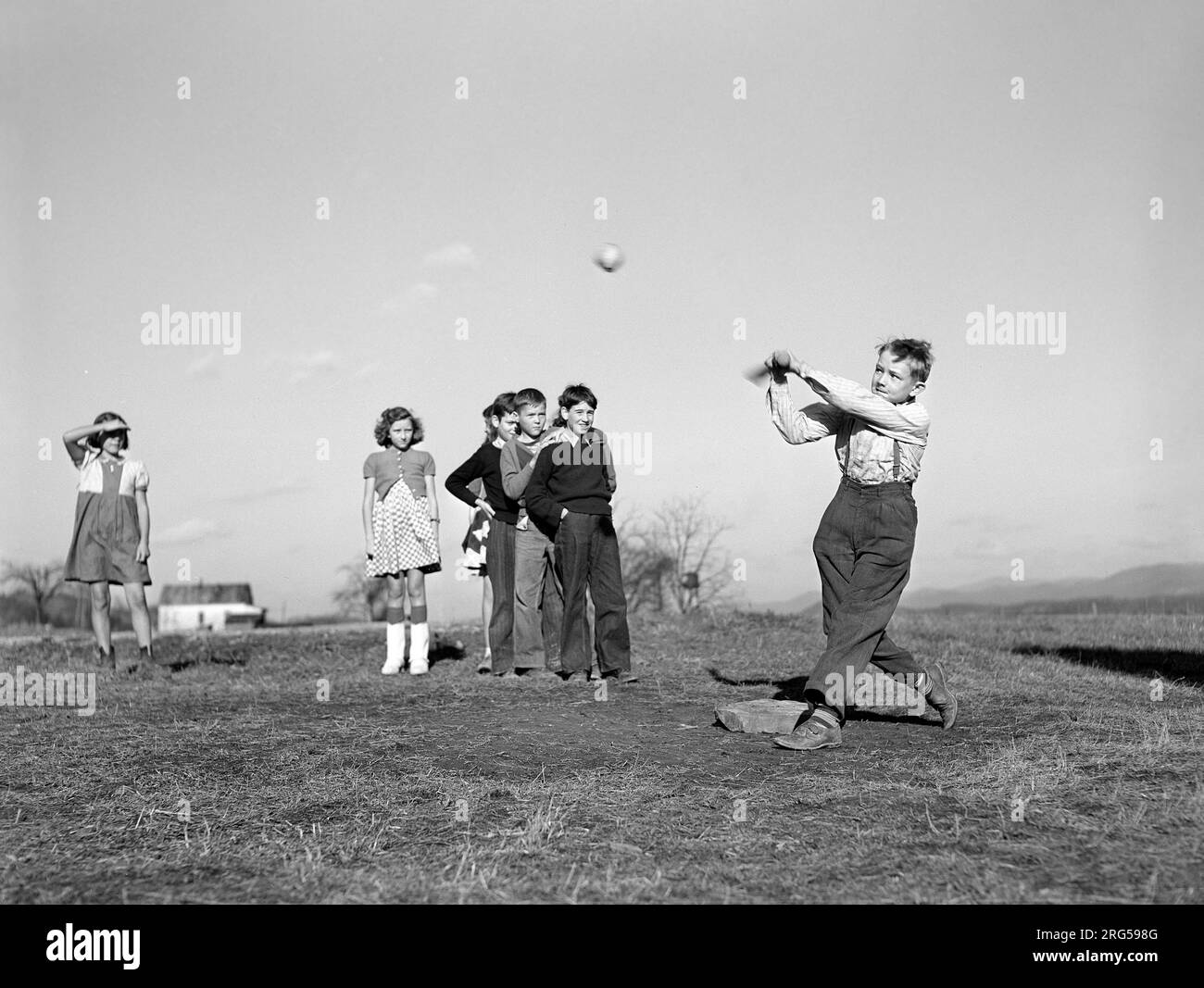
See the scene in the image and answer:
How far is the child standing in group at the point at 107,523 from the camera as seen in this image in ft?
32.1

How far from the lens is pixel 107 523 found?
32.3 feet

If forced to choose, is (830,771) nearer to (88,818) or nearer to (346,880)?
(346,880)

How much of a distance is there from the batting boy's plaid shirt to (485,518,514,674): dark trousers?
414cm

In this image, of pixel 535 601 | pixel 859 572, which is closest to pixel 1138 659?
pixel 535 601

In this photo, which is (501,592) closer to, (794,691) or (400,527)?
(400,527)

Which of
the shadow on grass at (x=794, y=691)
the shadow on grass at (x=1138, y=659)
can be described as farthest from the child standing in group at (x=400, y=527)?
the shadow on grass at (x=1138, y=659)

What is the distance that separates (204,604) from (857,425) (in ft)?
206

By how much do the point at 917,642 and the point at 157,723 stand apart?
6.79 metres

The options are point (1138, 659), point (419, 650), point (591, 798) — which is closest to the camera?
point (591, 798)

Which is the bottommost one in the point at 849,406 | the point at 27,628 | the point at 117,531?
the point at 27,628

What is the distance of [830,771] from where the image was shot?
16.6 ft

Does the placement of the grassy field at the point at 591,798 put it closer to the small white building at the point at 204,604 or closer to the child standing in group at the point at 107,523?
the child standing in group at the point at 107,523

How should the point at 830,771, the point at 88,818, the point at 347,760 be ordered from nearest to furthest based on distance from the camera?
the point at 88,818, the point at 830,771, the point at 347,760
